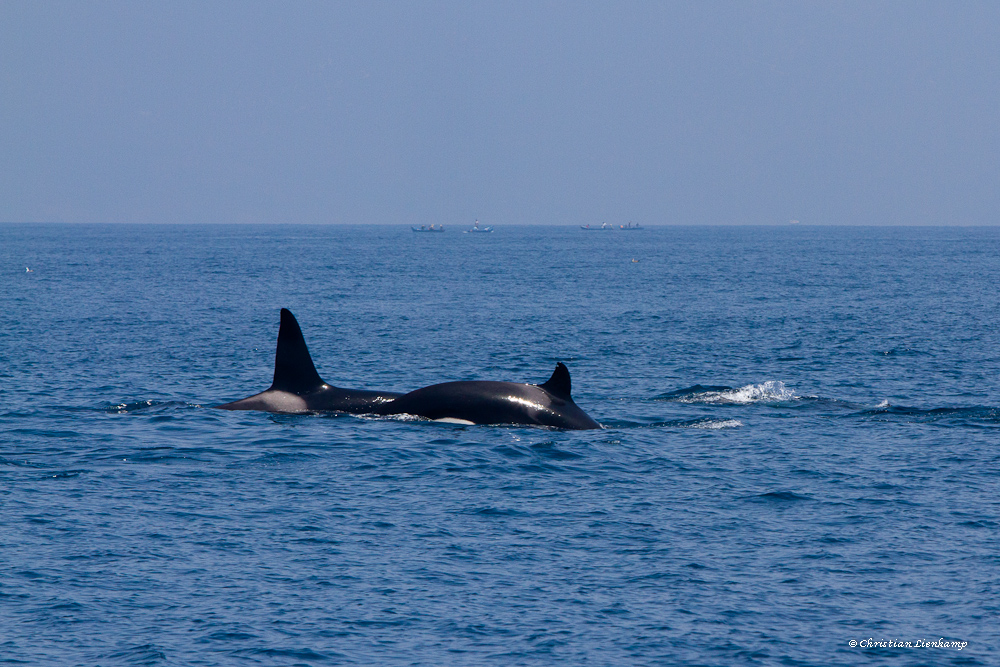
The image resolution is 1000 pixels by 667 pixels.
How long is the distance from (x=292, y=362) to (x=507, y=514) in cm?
954

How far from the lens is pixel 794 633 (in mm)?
15625

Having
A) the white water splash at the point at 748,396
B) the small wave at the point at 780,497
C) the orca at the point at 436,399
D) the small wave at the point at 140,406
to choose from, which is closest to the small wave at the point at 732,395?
the white water splash at the point at 748,396

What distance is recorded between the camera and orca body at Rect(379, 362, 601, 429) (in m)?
27.9

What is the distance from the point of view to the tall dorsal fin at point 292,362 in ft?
93.1

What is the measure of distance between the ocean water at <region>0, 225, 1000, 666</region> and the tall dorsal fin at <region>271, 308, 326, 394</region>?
961 millimetres

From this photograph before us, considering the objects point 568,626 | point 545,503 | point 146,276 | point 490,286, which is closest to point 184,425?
point 545,503

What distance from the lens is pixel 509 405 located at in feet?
91.5

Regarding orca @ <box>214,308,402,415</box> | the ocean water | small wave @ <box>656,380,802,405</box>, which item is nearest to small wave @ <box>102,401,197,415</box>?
the ocean water

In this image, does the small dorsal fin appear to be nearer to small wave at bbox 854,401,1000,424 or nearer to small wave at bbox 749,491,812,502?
small wave at bbox 749,491,812,502

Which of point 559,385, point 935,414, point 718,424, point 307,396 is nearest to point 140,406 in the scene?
point 307,396

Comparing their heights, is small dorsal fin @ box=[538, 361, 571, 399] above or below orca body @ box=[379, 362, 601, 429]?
above

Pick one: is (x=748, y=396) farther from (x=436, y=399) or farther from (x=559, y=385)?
(x=436, y=399)

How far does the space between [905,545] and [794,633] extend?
15.6ft

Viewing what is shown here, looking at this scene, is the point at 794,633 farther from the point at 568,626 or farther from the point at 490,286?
the point at 490,286
